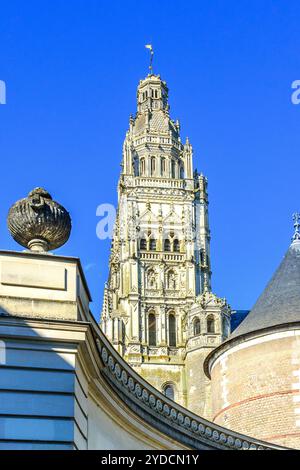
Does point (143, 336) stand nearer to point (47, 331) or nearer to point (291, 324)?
point (291, 324)

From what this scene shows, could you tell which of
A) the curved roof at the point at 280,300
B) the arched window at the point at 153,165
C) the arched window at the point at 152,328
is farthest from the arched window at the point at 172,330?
the curved roof at the point at 280,300

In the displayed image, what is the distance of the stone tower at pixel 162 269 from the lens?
75.6 metres

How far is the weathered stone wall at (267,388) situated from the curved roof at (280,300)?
653 mm

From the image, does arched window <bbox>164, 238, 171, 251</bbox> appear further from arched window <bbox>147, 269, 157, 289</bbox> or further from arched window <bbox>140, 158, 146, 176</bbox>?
arched window <bbox>140, 158, 146, 176</bbox>

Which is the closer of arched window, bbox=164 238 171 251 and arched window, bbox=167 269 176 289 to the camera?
arched window, bbox=167 269 176 289

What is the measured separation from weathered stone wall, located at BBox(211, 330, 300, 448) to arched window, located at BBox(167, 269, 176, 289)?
45.8 meters

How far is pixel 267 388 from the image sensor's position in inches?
1329

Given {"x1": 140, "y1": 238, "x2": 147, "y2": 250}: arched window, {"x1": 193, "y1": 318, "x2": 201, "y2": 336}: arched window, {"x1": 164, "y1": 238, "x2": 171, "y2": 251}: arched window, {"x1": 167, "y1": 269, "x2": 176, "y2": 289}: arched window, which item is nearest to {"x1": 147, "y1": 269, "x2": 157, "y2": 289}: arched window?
{"x1": 167, "y1": 269, "x2": 176, "y2": 289}: arched window

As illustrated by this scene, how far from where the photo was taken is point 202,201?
8575cm

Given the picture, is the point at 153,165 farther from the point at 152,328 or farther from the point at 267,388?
the point at 267,388

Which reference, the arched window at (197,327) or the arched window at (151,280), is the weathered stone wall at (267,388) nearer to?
the arched window at (197,327)

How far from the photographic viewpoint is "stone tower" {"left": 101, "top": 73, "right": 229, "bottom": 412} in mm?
75562

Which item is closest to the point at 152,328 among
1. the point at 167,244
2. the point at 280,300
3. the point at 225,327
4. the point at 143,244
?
the point at 225,327
